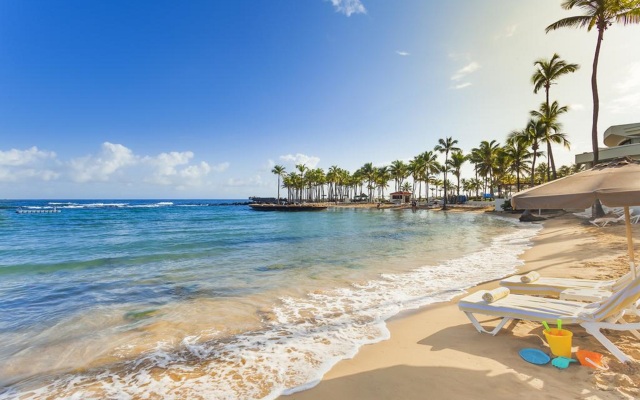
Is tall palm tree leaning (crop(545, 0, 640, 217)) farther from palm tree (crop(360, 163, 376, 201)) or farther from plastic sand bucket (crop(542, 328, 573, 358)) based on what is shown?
palm tree (crop(360, 163, 376, 201))

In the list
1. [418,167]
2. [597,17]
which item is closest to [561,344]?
[597,17]

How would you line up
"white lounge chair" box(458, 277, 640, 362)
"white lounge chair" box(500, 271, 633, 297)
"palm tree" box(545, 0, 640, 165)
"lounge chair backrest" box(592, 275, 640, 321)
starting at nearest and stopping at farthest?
"lounge chair backrest" box(592, 275, 640, 321)
"white lounge chair" box(458, 277, 640, 362)
"white lounge chair" box(500, 271, 633, 297)
"palm tree" box(545, 0, 640, 165)

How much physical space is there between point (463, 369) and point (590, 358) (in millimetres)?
1645

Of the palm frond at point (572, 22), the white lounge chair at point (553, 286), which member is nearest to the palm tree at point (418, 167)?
the palm frond at point (572, 22)

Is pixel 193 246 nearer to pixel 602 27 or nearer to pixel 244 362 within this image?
pixel 244 362

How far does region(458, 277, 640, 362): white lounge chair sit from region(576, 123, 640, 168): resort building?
3054cm

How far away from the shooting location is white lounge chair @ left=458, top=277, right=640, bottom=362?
372 cm

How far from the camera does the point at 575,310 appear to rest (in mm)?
4316

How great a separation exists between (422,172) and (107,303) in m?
75.3

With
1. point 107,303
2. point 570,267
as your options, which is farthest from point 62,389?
point 570,267

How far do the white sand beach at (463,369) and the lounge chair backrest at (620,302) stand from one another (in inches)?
23.3

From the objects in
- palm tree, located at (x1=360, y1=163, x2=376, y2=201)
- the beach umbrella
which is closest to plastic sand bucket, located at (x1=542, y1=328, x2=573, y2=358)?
the beach umbrella

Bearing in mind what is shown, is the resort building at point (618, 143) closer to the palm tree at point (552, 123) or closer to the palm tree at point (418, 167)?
the palm tree at point (552, 123)

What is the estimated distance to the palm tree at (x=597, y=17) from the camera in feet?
58.5
